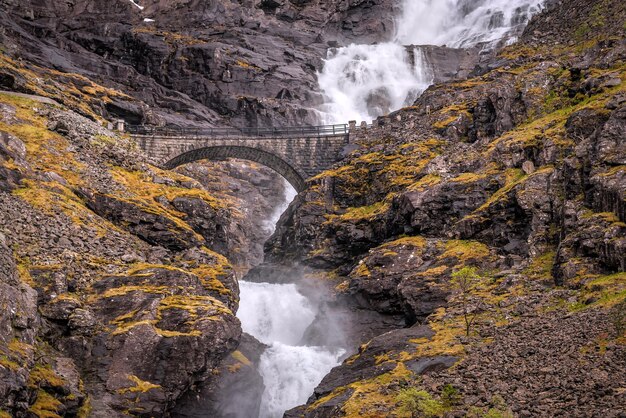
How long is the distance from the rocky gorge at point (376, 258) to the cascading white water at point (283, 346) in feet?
1.51

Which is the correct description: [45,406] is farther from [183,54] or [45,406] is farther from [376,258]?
[183,54]

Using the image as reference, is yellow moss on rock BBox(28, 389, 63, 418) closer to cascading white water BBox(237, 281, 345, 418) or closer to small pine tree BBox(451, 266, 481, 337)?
cascading white water BBox(237, 281, 345, 418)

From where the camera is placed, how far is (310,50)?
Answer: 9600 centimetres

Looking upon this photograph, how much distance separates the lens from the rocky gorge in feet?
65.8

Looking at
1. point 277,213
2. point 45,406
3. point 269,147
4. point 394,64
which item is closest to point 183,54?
point 277,213

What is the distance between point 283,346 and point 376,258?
7905 mm

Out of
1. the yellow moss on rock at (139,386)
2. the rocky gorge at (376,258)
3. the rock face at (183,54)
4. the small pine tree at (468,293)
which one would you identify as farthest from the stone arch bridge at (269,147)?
the yellow moss on rock at (139,386)

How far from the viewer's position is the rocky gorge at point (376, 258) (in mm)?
20047

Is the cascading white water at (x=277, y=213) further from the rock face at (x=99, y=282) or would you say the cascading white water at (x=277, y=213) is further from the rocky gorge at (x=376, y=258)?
the rock face at (x=99, y=282)

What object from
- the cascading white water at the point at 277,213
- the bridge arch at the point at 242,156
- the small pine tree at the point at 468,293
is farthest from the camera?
the cascading white water at the point at 277,213

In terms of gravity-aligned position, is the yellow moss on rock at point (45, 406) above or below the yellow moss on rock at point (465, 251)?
below

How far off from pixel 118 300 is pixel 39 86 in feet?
115

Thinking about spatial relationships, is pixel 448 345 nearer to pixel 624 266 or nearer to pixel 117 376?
pixel 624 266

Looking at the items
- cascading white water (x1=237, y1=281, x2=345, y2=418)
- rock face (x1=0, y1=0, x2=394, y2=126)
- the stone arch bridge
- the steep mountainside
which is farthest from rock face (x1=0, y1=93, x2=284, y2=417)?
rock face (x1=0, y1=0, x2=394, y2=126)
